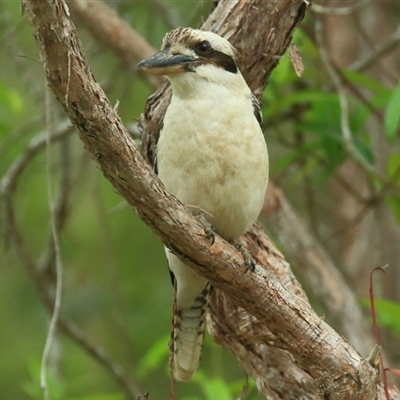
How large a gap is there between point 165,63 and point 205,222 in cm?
59

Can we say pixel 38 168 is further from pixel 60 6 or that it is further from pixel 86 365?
pixel 60 6

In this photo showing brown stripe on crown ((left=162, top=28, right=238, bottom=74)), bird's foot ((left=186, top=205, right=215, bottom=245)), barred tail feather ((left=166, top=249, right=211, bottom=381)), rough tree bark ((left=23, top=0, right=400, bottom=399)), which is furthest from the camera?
barred tail feather ((left=166, top=249, right=211, bottom=381))

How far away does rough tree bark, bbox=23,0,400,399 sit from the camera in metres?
2.35

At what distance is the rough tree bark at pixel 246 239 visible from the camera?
7.72 ft

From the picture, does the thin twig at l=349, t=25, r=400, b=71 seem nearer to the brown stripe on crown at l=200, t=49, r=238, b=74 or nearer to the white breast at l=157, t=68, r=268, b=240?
the brown stripe on crown at l=200, t=49, r=238, b=74

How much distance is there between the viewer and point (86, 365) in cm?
666

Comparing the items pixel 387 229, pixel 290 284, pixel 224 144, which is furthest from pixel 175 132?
pixel 387 229

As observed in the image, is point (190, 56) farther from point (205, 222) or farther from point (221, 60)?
point (205, 222)

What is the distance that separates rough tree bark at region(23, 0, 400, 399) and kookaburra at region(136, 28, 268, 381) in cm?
28

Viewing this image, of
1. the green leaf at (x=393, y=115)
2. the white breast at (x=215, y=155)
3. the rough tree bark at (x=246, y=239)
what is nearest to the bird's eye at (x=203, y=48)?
the white breast at (x=215, y=155)

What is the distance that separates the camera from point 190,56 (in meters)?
3.30

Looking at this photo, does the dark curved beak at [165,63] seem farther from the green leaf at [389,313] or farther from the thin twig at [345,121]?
the green leaf at [389,313]

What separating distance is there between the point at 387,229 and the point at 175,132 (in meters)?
3.35

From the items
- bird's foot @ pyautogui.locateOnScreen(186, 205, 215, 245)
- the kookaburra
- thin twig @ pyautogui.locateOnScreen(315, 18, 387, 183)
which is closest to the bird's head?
the kookaburra
